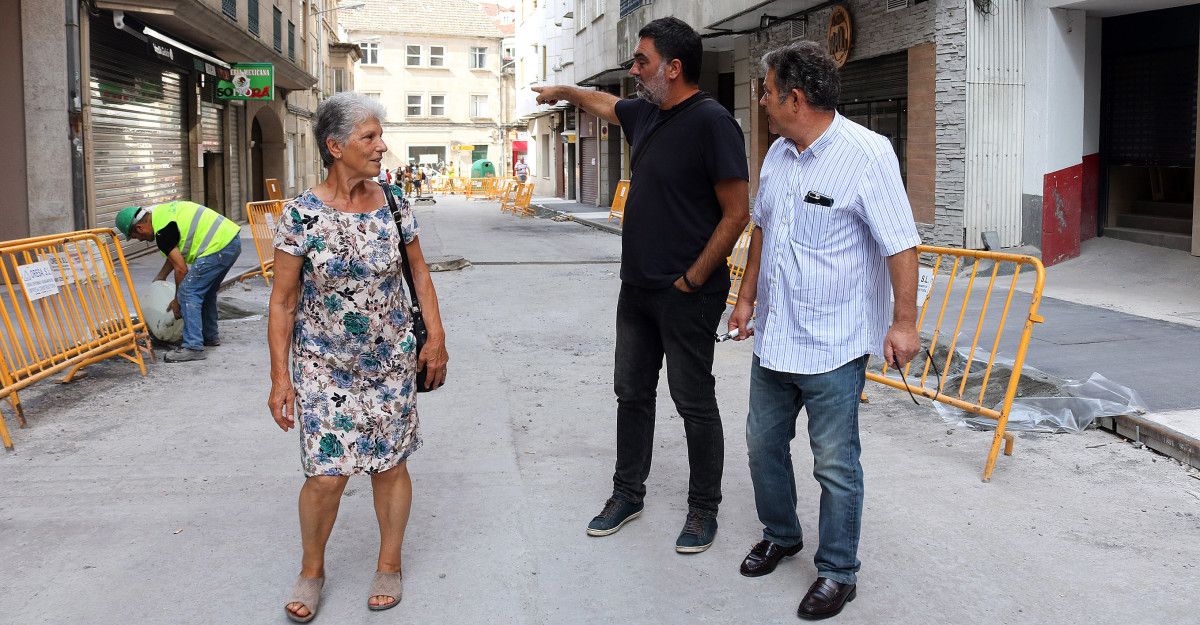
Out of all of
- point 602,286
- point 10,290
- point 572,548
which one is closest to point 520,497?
point 572,548

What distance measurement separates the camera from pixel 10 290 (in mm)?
6988

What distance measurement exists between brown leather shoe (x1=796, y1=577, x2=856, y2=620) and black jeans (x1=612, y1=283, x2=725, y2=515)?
72cm

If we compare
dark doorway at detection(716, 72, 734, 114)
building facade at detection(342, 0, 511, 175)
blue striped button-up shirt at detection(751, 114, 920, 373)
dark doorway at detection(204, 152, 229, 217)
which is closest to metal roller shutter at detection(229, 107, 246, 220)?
dark doorway at detection(204, 152, 229, 217)

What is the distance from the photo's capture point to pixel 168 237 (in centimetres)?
830

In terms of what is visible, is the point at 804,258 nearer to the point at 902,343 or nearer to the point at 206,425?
the point at 902,343

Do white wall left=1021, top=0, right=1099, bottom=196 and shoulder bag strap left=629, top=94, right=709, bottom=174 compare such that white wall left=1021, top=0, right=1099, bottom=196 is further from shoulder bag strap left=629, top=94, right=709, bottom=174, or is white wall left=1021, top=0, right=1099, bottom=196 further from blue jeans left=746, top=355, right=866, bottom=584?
blue jeans left=746, top=355, right=866, bottom=584

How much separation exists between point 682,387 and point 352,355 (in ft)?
4.15

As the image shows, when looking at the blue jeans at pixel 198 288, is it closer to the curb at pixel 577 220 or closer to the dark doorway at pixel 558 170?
the curb at pixel 577 220

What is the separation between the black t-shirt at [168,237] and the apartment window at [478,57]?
2371 inches

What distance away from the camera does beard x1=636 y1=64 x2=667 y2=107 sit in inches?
159

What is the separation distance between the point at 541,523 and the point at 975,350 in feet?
12.7

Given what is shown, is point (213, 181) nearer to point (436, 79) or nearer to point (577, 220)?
point (577, 220)

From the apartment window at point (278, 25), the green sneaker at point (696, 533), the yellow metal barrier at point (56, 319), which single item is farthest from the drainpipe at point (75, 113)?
the apartment window at point (278, 25)

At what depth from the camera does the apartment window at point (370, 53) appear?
65.1m
